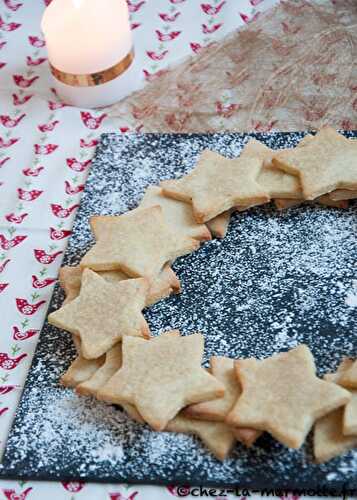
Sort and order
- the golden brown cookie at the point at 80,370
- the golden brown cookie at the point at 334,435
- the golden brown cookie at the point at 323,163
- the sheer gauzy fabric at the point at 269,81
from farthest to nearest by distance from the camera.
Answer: the sheer gauzy fabric at the point at 269,81 < the golden brown cookie at the point at 323,163 < the golden brown cookie at the point at 80,370 < the golden brown cookie at the point at 334,435

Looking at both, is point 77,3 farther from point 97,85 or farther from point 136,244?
point 136,244

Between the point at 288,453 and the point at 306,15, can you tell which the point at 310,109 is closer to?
the point at 306,15

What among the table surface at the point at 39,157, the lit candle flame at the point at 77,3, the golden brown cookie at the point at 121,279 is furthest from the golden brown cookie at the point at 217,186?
the lit candle flame at the point at 77,3

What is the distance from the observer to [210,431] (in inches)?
39.4

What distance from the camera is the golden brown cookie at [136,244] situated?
1179mm

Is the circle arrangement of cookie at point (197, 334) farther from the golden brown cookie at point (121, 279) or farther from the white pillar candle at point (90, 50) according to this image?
the white pillar candle at point (90, 50)

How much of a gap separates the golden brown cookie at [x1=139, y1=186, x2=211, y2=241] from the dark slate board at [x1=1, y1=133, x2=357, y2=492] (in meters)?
0.03

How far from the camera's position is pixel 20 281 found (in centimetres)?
129

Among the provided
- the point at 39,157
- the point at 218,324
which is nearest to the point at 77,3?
the point at 39,157

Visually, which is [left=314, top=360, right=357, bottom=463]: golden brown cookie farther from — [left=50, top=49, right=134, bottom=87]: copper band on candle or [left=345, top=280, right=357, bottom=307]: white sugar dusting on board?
[left=50, top=49, right=134, bottom=87]: copper band on candle

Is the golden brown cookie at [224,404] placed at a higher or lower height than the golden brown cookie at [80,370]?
lower

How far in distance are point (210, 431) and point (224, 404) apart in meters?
0.04

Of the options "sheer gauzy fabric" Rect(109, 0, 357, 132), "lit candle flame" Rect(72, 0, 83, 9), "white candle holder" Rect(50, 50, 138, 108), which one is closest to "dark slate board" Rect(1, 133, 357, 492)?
"sheer gauzy fabric" Rect(109, 0, 357, 132)

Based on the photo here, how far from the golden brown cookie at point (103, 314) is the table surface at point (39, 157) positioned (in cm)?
11
